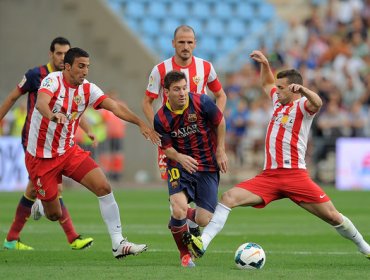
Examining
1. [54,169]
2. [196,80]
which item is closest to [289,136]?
[196,80]

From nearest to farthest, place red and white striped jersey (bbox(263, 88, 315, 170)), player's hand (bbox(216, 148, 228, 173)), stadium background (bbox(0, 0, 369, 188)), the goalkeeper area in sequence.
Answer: the goalkeeper area
player's hand (bbox(216, 148, 228, 173))
red and white striped jersey (bbox(263, 88, 315, 170))
stadium background (bbox(0, 0, 369, 188))

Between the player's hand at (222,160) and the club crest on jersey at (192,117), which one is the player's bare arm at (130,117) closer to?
the club crest on jersey at (192,117)

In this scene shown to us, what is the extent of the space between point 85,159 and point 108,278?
219 centimetres

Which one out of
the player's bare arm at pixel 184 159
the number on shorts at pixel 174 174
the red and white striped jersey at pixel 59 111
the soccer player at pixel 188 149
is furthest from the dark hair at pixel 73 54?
the number on shorts at pixel 174 174

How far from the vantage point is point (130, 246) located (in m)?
9.63

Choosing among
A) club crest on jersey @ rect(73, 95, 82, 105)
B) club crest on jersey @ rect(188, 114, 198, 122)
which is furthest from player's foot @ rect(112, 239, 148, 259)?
club crest on jersey @ rect(73, 95, 82, 105)

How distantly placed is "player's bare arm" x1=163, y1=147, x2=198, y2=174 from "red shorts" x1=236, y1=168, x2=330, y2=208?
1.94ft

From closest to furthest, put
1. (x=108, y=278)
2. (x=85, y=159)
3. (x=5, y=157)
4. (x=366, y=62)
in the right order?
1. (x=108, y=278)
2. (x=85, y=159)
3. (x=5, y=157)
4. (x=366, y=62)

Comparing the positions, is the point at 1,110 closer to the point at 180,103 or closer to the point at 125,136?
the point at 180,103

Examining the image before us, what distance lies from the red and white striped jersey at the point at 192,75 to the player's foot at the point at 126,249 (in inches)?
67.7

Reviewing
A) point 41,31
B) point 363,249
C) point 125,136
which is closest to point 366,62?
point 125,136

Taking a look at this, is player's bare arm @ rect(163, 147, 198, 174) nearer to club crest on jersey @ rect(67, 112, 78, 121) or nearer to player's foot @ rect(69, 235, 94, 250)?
club crest on jersey @ rect(67, 112, 78, 121)

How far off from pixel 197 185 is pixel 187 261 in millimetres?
845

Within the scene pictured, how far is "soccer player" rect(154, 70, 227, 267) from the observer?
9.23 m
